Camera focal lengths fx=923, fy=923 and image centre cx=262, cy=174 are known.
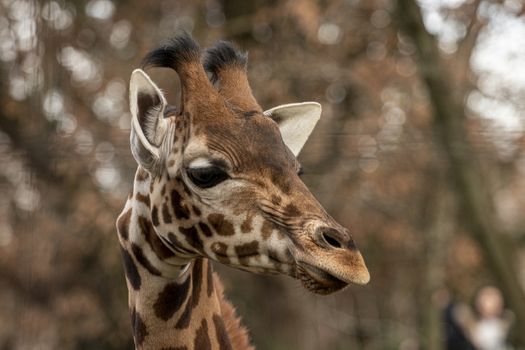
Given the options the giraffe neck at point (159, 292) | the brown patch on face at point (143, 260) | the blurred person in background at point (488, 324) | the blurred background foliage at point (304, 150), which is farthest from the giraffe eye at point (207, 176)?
the blurred person in background at point (488, 324)

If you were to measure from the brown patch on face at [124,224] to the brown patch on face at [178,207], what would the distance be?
0.41 m

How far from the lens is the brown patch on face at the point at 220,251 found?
3.82 metres

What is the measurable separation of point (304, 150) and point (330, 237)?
26.1 feet

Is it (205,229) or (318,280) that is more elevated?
(318,280)

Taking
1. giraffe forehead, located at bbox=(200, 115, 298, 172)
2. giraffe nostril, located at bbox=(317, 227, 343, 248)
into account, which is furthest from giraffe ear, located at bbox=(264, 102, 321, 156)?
giraffe nostril, located at bbox=(317, 227, 343, 248)

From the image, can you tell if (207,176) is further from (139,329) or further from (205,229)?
(139,329)

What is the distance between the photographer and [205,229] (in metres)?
3.85

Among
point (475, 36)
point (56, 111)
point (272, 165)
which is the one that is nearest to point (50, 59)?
point (56, 111)

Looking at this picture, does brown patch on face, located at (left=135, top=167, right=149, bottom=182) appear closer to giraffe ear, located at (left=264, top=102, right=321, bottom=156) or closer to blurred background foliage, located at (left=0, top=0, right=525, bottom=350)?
giraffe ear, located at (left=264, top=102, right=321, bottom=156)

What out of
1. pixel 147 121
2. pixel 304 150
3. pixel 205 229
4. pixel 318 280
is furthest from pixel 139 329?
pixel 304 150

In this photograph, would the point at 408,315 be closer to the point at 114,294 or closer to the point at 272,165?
the point at 114,294

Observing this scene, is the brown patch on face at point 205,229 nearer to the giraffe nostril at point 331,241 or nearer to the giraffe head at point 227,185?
the giraffe head at point 227,185

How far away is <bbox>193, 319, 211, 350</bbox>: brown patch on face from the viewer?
4.10 meters

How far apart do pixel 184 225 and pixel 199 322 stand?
527 mm
